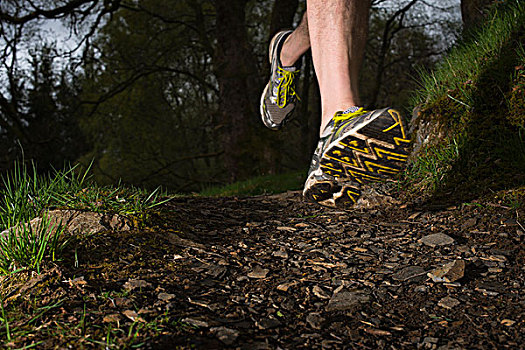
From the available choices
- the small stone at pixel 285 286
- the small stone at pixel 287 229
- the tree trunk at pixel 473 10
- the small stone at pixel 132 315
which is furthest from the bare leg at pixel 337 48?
the tree trunk at pixel 473 10

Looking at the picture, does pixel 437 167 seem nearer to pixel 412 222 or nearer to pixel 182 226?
pixel 412 222

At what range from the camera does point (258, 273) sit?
6.02 feet

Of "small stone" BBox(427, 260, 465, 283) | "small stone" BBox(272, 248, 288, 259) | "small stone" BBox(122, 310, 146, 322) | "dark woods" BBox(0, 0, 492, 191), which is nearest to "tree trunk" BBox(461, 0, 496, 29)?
"dark woods" BBox(0, 0, 492, 191)

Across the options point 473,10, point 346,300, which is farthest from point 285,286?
point 473,10

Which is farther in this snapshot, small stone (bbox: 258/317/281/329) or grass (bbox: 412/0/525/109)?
grass (bbox: 412/0/525/109)

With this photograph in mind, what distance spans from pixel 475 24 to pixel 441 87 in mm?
972

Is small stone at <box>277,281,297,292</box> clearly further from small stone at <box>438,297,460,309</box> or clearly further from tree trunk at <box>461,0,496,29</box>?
tree trunk at <box>461,0,496,29</box>

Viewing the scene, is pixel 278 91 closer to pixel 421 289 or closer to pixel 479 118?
pixel 479 118

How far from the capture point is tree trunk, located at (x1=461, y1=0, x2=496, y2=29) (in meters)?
4.12

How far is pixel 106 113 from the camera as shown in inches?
500

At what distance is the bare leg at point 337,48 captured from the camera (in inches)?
84.2

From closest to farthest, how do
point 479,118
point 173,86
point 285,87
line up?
point 479,118, point 285,87, point 173,86

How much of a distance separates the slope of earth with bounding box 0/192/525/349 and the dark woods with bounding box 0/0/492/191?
10.3ft

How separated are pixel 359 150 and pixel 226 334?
1.00m
